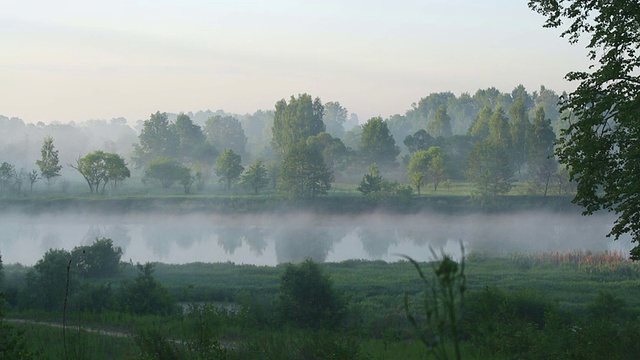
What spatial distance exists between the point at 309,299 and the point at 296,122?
105m

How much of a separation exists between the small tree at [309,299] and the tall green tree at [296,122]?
100 meters

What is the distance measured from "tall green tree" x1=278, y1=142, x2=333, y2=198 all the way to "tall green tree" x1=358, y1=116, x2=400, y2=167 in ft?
85.3

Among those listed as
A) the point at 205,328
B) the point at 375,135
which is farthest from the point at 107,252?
the point at 375,135

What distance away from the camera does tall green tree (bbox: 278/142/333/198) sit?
86.9 meters

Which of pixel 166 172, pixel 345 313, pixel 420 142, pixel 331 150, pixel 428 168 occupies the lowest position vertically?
pixel 345 313

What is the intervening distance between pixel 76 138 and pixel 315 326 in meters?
190

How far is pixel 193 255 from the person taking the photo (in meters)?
61.6

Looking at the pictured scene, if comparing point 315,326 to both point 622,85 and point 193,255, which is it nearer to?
point 622,85

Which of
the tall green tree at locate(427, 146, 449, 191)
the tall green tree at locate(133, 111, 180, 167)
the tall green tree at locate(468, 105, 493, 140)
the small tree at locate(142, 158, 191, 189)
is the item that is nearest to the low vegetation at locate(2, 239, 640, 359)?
the tall green tree at locate(427, 146, 449, 191)

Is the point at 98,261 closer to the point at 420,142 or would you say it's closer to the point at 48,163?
the point at 48,163

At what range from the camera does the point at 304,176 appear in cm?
8781

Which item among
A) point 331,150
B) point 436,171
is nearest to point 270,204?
point 436,171

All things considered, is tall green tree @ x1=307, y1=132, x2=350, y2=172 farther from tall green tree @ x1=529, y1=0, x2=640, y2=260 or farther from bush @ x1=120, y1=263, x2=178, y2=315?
tall green tree @ x1=529, y1=0, x2=640, y2=260

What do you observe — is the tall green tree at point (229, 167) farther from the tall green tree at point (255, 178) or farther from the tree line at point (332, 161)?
the tall green tree at point (255, 178)
